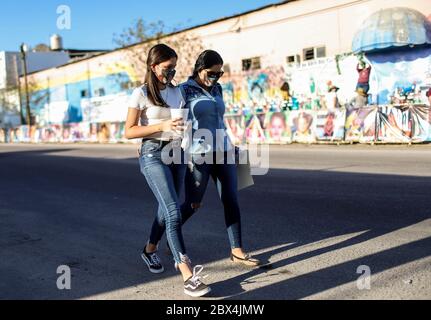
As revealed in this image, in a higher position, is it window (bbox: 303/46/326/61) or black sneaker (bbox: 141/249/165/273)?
window (bbox: 303/46/326/61)

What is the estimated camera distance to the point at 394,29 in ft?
65.6

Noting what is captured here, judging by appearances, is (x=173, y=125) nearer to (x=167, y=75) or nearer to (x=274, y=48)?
(x=167, y=75)

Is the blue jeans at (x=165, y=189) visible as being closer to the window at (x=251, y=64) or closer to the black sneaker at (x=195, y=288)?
the black sneaker at (x=195, y=288)

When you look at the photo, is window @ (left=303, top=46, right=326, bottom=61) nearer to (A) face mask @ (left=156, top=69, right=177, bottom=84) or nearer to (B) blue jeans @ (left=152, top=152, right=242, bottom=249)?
(B) blue jeans @ (left=152, top=152, right=242, bottom=249)

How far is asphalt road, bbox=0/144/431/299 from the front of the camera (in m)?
4.19

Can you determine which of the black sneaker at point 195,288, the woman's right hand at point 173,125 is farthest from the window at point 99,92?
the black sneaker at point 195,288

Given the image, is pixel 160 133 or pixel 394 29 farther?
pixel 394 29

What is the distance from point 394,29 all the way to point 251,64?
972 centimetres

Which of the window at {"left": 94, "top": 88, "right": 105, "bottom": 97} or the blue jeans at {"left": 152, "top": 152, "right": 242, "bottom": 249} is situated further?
the window at {"left": 94, "top": 88, "right": 105, "bottom": 97}

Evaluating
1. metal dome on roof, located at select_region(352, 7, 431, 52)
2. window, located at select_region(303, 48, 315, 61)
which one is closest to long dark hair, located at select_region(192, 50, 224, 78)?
metal dome on roof, located at select_region(352, 7, 431, 52)

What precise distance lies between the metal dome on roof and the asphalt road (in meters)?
10.6

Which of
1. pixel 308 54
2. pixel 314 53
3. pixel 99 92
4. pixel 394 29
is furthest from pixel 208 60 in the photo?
pixel 99 92

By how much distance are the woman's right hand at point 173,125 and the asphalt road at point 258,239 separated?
129 cm
